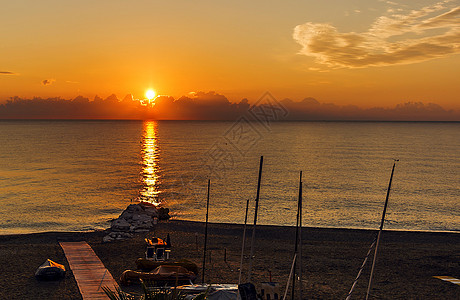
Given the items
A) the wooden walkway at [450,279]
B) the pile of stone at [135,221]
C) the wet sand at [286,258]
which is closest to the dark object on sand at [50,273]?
the wet sand at [286,258]

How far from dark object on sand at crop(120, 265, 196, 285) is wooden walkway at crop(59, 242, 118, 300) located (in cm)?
83

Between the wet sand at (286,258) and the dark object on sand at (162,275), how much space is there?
164 centimetres

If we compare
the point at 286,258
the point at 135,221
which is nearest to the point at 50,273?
the point at 286,258

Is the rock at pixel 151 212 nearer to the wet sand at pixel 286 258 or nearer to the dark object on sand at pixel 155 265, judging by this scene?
the wet sand at pixel 286 258

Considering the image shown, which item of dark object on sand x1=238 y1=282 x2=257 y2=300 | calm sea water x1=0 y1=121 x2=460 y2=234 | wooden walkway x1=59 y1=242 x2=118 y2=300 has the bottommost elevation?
calm sea water x1=0 y1=121 x2=460 y2=234

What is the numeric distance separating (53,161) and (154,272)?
11176 centimetres

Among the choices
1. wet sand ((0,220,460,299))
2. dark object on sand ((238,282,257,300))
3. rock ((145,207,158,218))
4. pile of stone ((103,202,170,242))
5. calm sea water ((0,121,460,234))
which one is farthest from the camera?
calm sea water ((0,121,460,234))

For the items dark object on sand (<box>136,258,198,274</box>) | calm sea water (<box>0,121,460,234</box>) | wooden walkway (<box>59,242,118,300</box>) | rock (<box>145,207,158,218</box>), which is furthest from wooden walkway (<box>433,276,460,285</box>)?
rock (<box>145,207,158,218</box>)

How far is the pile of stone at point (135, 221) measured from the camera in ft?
131

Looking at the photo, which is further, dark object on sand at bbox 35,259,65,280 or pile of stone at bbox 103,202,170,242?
pile of stone at bbox 103,202,170,242

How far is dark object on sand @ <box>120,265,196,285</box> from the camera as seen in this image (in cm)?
2369

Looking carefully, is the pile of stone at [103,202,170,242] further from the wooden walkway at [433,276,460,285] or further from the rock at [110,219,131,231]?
the wooden walkway at [433,276,460,285]

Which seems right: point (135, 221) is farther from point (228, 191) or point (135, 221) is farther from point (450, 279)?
point (228, 191)

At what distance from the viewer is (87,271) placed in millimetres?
26469
